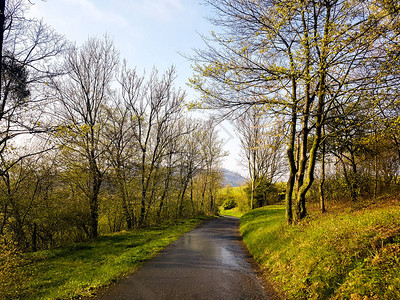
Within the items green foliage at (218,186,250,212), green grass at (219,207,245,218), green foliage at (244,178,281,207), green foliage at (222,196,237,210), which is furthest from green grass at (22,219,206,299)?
green foliage at (222,196,237,210)

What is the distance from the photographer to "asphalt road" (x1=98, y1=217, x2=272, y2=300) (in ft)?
16.3

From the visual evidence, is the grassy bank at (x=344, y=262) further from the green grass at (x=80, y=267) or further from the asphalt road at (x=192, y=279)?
the green grass at (x=80, y=267)

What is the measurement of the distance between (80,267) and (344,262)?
845 cm

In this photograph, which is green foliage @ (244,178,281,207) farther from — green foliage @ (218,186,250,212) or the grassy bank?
the grassy bank

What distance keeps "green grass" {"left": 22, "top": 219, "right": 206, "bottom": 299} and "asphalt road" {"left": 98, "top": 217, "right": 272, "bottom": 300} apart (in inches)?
23.1

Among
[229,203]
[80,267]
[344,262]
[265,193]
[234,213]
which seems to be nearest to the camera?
[344,262]

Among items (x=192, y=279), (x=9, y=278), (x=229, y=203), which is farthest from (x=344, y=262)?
(x=229, y=203)

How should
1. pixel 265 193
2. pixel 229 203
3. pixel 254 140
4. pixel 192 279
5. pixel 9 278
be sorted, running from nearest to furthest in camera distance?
pixel 9 278
pixel 192 279
pixel 254 140
pixel 265 193
pixel 229 203

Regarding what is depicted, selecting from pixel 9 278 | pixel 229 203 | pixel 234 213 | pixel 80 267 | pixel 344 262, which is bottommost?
pixel 234 213

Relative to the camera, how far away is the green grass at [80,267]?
5.66 metres

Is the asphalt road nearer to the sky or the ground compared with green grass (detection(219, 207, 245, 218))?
nearer to the sky

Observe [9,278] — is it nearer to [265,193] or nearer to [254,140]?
[254,140]

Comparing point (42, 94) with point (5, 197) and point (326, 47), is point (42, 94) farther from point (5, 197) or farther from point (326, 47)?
point (326, 47)

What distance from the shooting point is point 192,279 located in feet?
19.3
